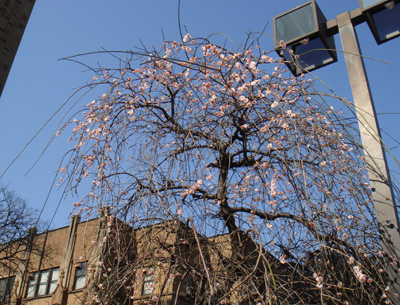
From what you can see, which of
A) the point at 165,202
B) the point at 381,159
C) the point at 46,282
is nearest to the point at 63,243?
the point at 46,282

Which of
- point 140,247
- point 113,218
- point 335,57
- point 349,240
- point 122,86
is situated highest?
point 122,86

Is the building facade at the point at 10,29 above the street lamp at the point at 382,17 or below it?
above

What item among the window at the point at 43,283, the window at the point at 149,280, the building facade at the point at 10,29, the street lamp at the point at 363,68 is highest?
the building facade at the point at 10,29

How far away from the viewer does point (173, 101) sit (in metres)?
5.15

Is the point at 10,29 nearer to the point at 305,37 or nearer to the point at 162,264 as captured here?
the point at 162,264

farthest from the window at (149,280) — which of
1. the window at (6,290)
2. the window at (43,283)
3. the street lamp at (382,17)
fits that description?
the window at (43,283)

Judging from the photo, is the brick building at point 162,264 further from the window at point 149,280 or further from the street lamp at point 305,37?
the street lamp at point 305,37

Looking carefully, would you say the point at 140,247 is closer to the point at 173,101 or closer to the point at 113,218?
the point at 113,218

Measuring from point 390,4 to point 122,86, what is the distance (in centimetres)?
262

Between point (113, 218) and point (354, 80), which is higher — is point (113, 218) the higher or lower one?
the lower one

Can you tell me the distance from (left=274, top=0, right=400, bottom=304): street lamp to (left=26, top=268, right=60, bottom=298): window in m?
16.4

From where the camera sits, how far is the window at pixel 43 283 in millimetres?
17516

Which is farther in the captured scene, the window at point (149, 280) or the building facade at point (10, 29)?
the building facade at point (10, 29)

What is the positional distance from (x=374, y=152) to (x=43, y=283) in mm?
17804
